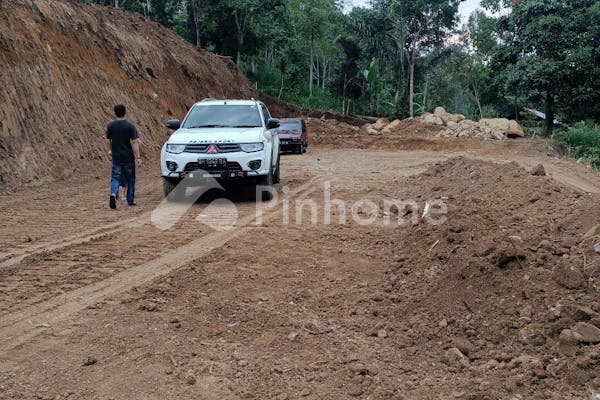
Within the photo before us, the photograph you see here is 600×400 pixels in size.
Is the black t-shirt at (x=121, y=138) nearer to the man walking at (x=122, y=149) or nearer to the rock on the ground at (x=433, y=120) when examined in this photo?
the man walking at (x=122, y=149)

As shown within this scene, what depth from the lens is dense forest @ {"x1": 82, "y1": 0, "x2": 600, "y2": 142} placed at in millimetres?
25484

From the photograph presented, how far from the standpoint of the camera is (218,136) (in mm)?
10336

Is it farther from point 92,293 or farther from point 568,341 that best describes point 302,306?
point 568,341

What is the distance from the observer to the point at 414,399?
3631 mm

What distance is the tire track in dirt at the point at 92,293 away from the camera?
4550 mm

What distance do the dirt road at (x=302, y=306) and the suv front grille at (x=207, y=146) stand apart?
176 cm

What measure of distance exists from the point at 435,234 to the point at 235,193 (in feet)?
18.2

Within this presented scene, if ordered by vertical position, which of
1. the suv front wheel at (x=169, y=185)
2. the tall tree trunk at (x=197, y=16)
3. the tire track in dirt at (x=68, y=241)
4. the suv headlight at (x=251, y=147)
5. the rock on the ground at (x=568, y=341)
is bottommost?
the tire track in dirt at (x=68, y=241)

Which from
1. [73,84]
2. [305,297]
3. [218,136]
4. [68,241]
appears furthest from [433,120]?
[305,297]

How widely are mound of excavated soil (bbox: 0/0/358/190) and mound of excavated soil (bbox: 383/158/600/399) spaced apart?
9.94 metres

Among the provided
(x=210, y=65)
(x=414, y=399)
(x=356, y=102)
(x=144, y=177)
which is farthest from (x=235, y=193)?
(x=356, y=102)

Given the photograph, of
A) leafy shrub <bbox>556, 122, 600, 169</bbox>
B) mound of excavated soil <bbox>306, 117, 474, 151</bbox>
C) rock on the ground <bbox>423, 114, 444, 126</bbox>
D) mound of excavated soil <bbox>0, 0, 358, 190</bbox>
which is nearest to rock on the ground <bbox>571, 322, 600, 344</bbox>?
mound of excavated soil <bbox>0, 0, 358, 190</bbox>

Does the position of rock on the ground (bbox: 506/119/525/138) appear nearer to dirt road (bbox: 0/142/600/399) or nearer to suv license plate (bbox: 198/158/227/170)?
dirt road (bbox: 0/142/600/399)

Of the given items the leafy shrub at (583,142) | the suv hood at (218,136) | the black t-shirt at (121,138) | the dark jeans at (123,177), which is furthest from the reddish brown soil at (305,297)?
the leafy shrub at (583,142)
